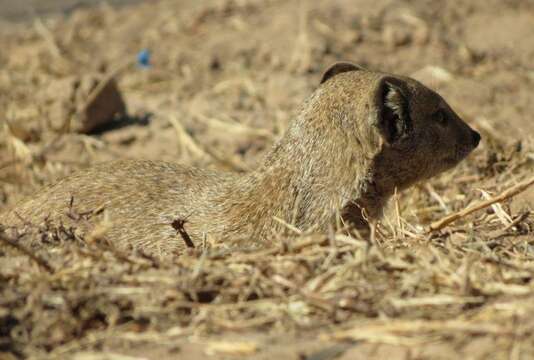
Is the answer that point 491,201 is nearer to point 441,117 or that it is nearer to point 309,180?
point 309,180

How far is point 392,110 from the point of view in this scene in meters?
5.16

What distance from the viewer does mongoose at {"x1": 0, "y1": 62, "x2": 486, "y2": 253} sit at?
5.10 metres

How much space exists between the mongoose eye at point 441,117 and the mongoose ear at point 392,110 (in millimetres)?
325

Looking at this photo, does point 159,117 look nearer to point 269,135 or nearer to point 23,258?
point 269,135

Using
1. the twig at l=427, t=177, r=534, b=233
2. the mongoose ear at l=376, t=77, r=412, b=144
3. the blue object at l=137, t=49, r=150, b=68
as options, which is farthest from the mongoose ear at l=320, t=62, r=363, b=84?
the blue object at l=137, t=49, r=150, b=68

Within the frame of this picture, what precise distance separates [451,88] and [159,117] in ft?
9.19

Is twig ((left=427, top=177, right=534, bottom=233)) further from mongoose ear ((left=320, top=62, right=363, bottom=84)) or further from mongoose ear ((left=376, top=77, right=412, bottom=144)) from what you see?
mongoose ear ((left=320, top=62, right=363, bottom=84))

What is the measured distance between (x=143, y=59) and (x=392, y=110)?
5.31 m

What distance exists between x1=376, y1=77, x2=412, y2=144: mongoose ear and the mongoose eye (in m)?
0.33

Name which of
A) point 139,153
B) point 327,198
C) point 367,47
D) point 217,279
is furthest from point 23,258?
point 367,47

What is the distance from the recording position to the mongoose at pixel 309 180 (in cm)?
510

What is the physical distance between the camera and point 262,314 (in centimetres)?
366

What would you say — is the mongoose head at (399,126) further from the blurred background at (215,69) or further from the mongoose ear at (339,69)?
the blurred background at (215,69)

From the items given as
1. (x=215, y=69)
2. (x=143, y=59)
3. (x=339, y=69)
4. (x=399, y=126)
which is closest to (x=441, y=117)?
(x=399, y=126)
